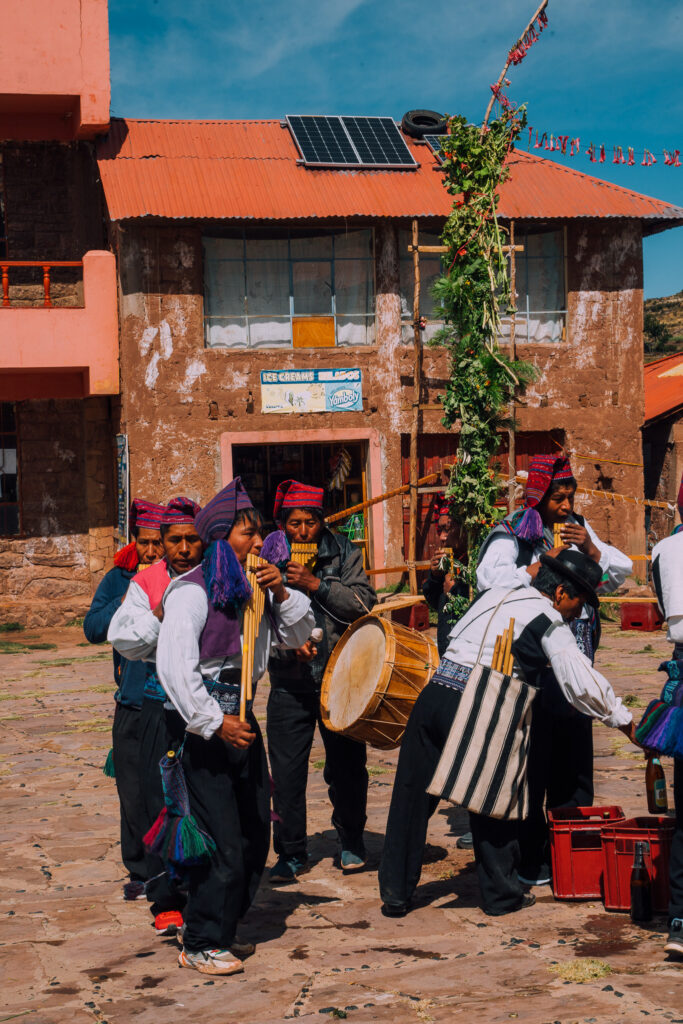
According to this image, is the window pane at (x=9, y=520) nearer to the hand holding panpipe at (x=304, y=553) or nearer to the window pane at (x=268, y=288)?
the window pane at (x=268, y=288)

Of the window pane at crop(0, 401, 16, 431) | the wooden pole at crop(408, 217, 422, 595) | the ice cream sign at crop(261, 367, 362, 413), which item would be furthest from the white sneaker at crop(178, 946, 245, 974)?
the window pane at crop(0, 401, 16, 431)

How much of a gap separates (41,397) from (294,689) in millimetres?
12491

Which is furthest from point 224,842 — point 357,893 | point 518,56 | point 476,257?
point 518,56

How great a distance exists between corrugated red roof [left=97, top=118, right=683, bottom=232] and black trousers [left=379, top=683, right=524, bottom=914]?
38.3ft

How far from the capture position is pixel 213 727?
184 inches

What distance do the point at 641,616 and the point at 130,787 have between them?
10.2 m

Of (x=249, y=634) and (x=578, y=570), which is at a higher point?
(x=578, y=570)

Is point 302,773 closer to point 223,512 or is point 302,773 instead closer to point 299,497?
point 299,497

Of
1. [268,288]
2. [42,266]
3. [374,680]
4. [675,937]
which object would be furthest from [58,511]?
[675,937]

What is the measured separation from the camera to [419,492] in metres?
16.7

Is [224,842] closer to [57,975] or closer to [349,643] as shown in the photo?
[57,975]

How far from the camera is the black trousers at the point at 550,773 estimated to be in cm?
572

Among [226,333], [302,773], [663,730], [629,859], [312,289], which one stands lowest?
[629,859]

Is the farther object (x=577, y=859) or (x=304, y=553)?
(x=304, y=553)
